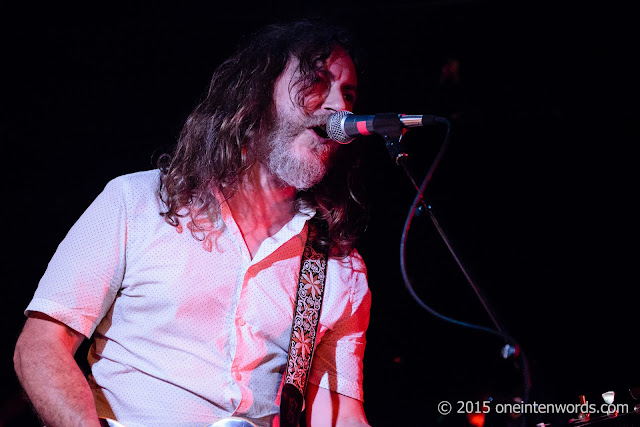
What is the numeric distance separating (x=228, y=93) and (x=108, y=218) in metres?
0.90

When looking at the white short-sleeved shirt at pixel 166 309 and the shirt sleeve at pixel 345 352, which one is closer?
the white short-sleeved shirt at pixel 166 309

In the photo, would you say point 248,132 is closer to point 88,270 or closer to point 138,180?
point 138,180

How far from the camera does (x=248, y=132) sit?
8.59 ft

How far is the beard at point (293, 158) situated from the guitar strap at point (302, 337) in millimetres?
364

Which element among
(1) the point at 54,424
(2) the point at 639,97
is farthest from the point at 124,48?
(2) the point at 639,97

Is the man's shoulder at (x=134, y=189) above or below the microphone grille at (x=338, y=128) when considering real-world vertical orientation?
below

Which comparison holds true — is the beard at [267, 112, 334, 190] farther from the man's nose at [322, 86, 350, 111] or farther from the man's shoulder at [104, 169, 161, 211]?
the man's shoulder at [104, 169, 161, 211]

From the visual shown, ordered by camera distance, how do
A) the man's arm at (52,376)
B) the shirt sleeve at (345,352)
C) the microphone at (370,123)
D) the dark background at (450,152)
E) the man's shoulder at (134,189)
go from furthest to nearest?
the dark background at (450,152)
the shirt sleeve at (345,352)
the man's shoulder at (134,189)
the man's arm at (52,376)
the microphone at (370,123)

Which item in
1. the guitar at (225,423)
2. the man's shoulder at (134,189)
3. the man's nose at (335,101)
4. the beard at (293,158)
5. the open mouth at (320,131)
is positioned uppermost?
the man's nose at (335,101)

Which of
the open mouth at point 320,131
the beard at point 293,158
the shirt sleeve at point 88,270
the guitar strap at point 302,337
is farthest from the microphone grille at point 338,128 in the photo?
the shirt sleeve at point 88,270

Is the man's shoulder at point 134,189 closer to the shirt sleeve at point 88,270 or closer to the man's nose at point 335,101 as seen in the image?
the shirt sleeve at point 88,270

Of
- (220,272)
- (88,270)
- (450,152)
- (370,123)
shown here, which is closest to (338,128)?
(370,123)

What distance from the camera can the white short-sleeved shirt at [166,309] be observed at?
211cm

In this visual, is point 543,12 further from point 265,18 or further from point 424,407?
point 424,407
